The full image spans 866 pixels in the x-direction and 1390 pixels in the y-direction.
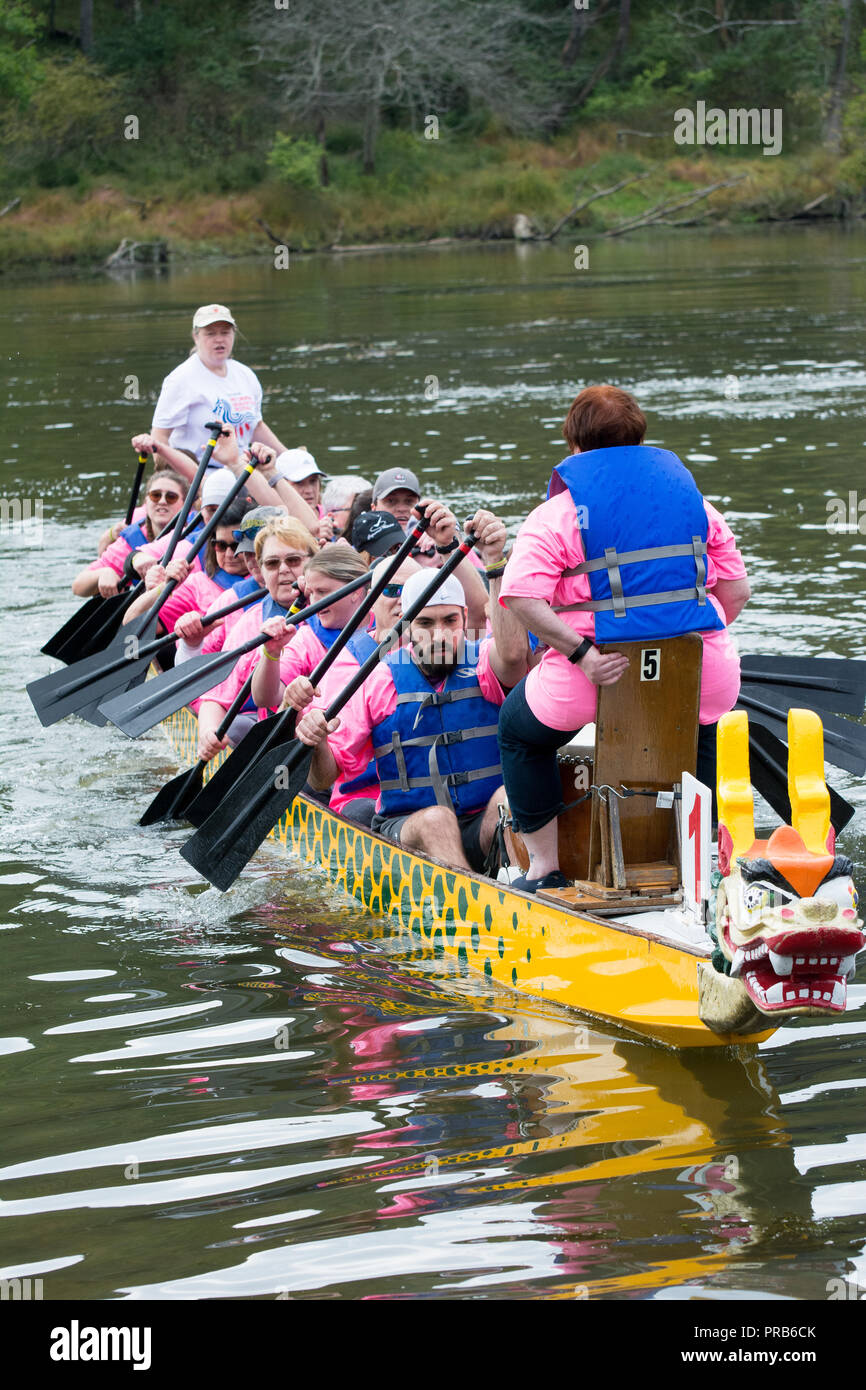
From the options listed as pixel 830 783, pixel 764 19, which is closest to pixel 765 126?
pixel 764 19

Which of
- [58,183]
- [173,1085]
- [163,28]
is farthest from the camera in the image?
[163,28]

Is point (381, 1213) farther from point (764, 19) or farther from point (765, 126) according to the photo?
point (764, 19)

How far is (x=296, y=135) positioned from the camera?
167 ft

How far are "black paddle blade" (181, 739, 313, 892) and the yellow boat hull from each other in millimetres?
250

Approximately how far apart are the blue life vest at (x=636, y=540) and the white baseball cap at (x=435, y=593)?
4.05ft

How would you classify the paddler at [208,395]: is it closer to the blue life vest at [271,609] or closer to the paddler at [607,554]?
the blue life vest at [271,609]

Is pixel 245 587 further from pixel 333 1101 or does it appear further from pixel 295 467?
pixel 333 1101

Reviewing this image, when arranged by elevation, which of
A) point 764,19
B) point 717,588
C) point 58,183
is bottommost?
point 717,588

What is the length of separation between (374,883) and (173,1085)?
1540mm

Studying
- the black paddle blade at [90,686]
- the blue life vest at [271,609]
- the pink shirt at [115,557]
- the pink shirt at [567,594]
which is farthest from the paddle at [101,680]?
the pink shirt at [567,594]

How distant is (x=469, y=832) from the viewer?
6645 millimetres

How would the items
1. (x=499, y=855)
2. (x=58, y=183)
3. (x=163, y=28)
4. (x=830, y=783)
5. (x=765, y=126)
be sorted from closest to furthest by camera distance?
(x=499, y=855)
(x=830, y=783)
(x=58, y=183)
(x=765, y=126)
(x=163, y=28)

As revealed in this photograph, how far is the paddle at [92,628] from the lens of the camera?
10.9 metres

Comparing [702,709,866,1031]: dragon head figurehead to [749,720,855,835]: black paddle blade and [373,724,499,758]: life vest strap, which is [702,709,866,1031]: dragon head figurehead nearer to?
[373,724,499,758]: life vest strap
